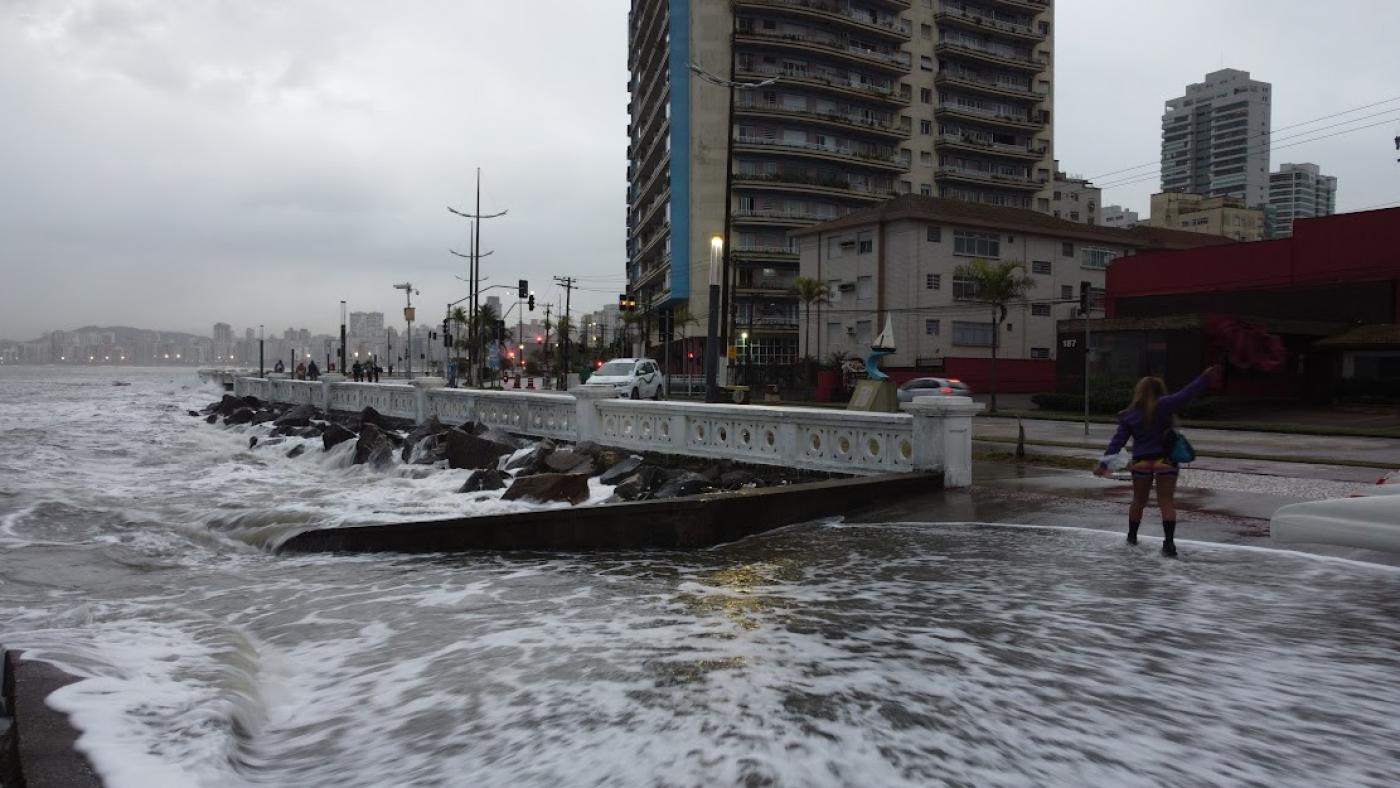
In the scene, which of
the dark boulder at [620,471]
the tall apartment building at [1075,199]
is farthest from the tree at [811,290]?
the tall apartment building at [1075,199]

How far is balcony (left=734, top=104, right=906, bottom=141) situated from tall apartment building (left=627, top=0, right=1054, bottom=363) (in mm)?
134

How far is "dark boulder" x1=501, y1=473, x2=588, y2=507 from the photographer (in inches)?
485

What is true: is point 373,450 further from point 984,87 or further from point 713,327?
point 984,87

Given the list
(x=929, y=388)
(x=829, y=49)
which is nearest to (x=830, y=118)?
(x=829, y=49)

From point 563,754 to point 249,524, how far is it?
932 cm

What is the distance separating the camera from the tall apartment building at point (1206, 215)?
111062mm

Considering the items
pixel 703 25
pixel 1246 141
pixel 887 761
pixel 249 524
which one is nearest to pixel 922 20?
pixel 703 25

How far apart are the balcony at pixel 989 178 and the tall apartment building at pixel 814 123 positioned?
0.15 meters

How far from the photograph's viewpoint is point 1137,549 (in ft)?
24.8

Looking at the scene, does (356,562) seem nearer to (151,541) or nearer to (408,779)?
(151,541)

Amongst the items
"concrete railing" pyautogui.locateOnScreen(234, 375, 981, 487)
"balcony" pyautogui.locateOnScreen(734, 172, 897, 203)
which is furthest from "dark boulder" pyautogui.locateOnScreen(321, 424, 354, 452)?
"balcony" pyautogui.locateOnScreen(734, 172, 897, 203)

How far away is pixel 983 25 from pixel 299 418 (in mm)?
69255

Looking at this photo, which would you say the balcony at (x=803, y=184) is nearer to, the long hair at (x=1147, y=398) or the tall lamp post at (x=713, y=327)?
the tall lamp post at (x=713, y=327)

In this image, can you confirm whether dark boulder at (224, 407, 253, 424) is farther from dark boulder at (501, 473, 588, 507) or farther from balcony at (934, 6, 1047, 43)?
balcony at (934, 6, 1047, 43)
